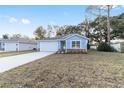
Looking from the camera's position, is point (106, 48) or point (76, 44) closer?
point (76, 44)

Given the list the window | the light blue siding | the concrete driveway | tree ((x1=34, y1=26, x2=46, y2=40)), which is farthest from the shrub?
tree ((x1=34, y1=26, x2=46, y2=40))

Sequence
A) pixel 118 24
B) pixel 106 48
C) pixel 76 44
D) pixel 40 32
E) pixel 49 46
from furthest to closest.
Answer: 1. pixel 40 32
2. pixel 118 24
3. pixel 49 46
4. pixel 106 48
5. pixel 76 44

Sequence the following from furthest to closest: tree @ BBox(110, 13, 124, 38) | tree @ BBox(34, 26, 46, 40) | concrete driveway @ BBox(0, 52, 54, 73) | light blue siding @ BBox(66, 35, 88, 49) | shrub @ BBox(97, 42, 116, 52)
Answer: tree @ BBox(34, 26, 46, 40), tree @ BBox(110, 13, 124, 38), shrub @ BBox(97, 42, 116, 52), light blue siding @ BBox(66, 35, 88, 49), concrete driveway @ BBox(0, 52, 54, 73)

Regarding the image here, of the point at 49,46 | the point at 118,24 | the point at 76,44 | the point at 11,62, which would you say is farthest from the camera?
the point at 118,24

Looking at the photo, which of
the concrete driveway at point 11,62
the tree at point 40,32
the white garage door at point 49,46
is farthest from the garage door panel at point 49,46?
the concrete driveway at point 11,62

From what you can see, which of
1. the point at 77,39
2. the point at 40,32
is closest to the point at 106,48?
the point at 77,39

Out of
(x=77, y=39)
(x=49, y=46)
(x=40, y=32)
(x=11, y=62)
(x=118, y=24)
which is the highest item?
(x=118, y=24)

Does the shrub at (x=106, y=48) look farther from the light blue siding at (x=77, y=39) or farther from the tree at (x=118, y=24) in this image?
the tree at (x=118, y=24)

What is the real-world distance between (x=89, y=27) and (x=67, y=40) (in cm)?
1099

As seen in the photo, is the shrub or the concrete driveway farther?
the shrub

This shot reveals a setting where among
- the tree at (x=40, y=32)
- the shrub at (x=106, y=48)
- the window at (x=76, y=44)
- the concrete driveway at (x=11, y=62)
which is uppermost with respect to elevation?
the tree at (x=40, y=32)

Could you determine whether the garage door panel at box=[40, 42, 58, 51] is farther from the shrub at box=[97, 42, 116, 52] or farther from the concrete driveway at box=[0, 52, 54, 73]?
the concrete driveway at box=[0, 52, 54, 73]

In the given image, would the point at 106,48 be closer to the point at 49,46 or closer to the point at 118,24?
the point at 118,24
